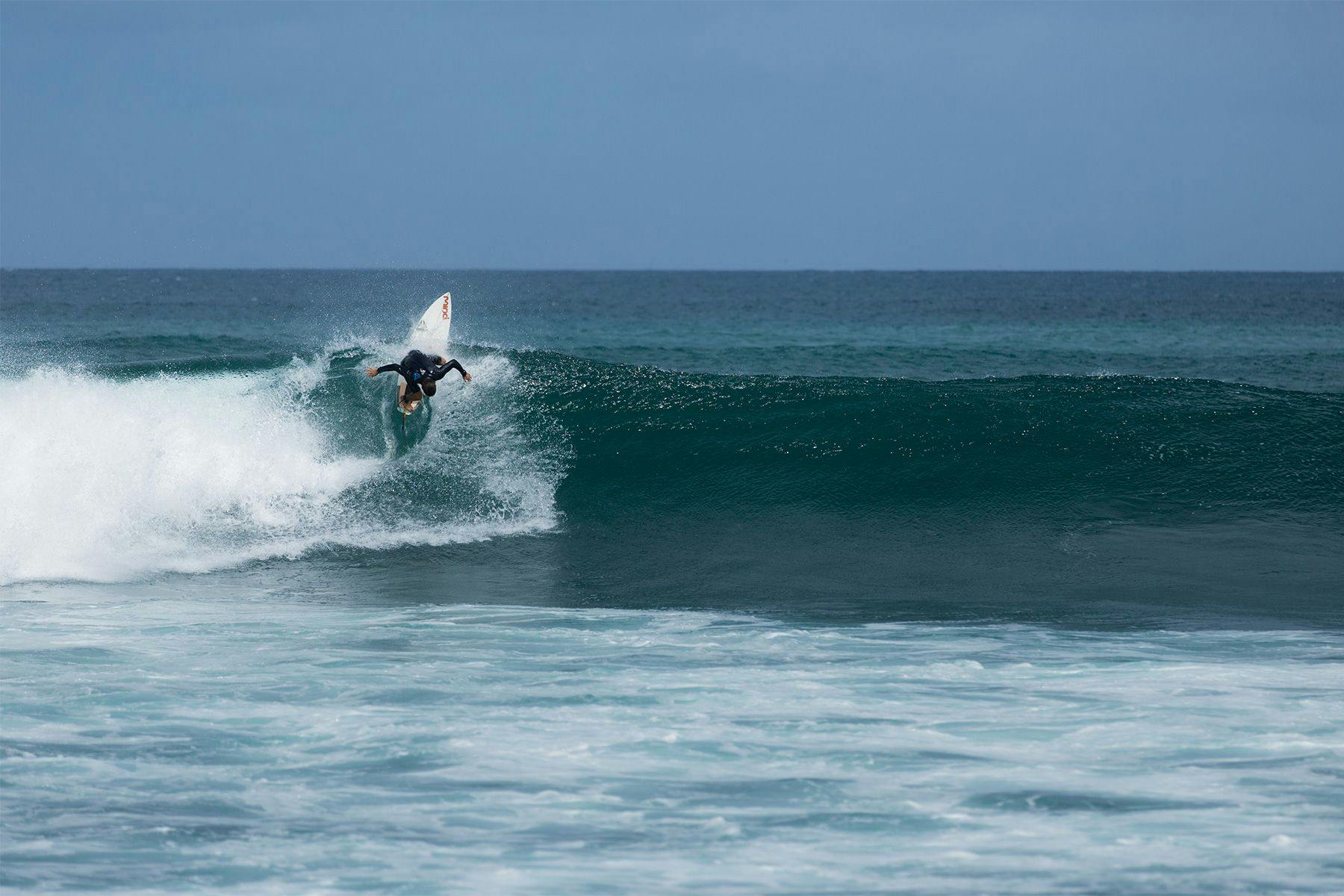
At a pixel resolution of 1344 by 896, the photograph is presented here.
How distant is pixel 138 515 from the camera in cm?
1069

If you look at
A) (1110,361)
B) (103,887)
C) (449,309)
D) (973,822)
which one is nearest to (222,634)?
(103,887)

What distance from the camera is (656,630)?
312 inches


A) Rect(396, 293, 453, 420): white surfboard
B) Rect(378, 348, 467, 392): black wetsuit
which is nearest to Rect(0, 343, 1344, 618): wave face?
Rect(396, 293, 453, 420): white surfboard

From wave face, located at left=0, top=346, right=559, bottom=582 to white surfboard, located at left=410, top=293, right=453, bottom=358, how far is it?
1624 mm

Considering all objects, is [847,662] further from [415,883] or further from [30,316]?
[30,316]

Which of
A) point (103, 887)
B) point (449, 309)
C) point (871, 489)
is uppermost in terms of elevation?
point (449, 309)

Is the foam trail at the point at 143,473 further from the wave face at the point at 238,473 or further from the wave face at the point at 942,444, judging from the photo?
the wave face at the point at 942,444

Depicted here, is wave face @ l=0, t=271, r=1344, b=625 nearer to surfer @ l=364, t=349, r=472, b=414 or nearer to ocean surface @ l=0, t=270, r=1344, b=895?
ocean surface @ l=0, t=270, r=1344, b=895

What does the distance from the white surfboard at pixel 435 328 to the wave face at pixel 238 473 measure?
162cm

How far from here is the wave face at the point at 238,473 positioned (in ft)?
33.3

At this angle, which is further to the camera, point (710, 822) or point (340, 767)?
point (340, 767)

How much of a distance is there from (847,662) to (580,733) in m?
1.96

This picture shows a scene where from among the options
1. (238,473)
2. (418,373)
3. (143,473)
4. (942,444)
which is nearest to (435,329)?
(418,373)

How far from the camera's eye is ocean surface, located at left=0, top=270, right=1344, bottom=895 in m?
4.76
